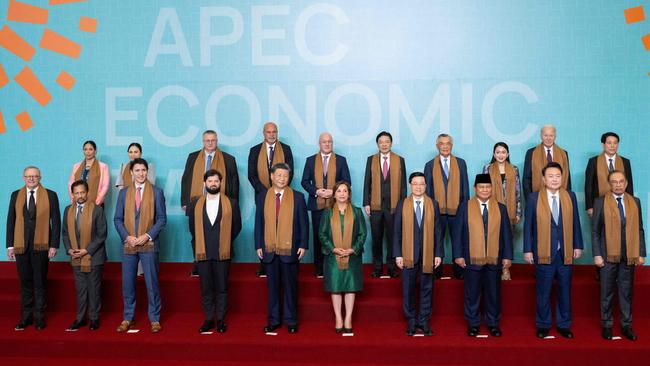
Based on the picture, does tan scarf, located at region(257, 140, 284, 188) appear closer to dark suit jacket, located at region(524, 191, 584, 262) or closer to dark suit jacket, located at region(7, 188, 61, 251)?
dark suit jacket, located at region(7, 188, 61, 251)

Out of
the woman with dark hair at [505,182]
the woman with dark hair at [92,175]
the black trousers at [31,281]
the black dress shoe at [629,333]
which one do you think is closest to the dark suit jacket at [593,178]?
the woman with dark hair at [505,182]

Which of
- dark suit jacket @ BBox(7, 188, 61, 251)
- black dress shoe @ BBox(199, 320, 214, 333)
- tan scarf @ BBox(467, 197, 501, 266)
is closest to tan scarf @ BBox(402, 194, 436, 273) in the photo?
tan scarf @ BBox(467, 197, 501, 266)

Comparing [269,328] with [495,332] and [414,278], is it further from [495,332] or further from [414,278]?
[495,332]

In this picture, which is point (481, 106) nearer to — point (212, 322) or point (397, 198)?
point (397, 198)

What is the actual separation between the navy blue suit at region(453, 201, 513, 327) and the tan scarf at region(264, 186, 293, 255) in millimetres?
1445

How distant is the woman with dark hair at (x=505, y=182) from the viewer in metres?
5.90

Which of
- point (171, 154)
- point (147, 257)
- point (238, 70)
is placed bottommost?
point (147, 257)

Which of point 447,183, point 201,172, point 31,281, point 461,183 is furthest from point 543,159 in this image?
point 31,281

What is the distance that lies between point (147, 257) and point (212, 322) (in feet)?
2.65

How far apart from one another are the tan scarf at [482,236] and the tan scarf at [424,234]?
325 millimetres

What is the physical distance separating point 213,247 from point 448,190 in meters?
2.36

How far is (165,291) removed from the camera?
19.2ft

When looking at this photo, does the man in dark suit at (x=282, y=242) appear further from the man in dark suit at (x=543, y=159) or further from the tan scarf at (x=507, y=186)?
the man in dark suit at (x=543, y=159)

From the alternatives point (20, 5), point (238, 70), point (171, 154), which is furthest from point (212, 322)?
point (20, 5)
